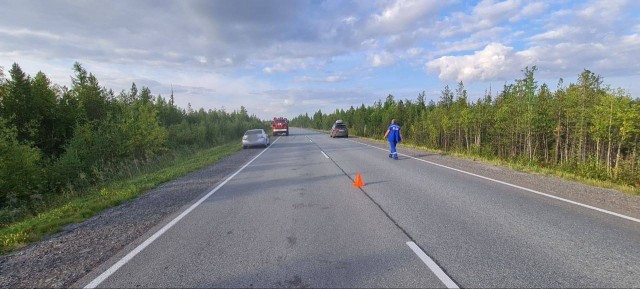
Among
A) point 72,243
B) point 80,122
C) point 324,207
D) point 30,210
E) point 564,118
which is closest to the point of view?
point 72,243

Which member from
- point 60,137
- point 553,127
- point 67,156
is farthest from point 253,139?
point 553,127

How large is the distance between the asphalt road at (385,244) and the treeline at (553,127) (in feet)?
25.4

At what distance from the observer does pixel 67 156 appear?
16.3m

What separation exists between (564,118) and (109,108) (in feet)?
96.1

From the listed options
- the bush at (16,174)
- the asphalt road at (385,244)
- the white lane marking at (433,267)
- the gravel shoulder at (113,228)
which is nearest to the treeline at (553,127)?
the gravel shoulder at (113,228)

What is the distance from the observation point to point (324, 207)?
7.32 m

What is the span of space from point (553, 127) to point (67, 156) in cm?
2272

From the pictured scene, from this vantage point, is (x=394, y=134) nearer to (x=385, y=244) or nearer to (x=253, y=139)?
(x=385, y=244)

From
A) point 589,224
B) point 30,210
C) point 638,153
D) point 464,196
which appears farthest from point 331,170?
point 638,153

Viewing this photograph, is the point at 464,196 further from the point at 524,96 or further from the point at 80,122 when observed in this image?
the point at 80,122

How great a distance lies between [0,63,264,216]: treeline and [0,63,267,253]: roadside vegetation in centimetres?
4

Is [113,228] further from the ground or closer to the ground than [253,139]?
closer to the ground

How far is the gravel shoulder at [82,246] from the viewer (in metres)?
4.28

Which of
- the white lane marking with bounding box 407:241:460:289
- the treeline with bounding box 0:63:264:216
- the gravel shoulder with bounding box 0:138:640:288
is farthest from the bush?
the white lane marking with bounding box 407:241:460:289
